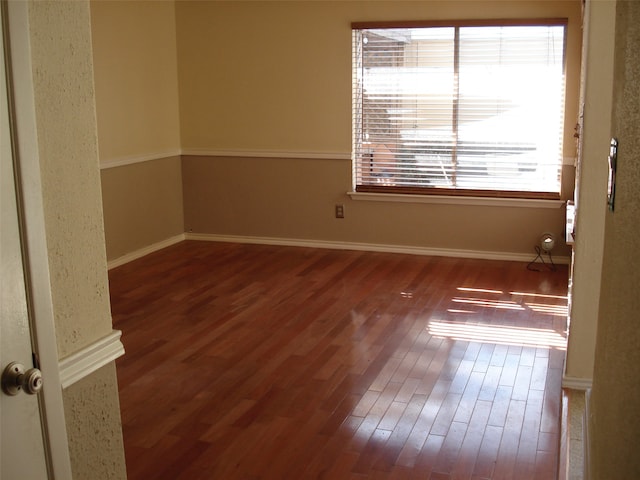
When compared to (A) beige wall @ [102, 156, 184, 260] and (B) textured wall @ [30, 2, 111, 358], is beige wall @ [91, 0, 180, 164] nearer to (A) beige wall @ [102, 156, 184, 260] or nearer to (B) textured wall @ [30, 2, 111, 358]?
(A) beige wall @ [102, 156, 184, 260]

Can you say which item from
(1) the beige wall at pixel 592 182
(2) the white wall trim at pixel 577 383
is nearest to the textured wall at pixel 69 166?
(1) the beige wall at pixel 592 182

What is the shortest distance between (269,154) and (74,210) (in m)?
4.99

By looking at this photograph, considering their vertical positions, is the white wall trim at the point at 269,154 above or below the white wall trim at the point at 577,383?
above

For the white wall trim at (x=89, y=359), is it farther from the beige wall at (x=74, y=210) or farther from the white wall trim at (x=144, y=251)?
the white wall trim at (x=144, y=251)

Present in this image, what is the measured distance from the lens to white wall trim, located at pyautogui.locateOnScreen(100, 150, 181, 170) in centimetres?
596

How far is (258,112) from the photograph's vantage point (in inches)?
264

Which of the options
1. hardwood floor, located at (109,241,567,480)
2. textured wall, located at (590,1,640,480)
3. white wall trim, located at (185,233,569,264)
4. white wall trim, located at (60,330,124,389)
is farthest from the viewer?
white wall trim, located at (185,233,569,264)

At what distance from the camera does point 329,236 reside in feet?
22.1

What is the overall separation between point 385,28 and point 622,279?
5.30 metres

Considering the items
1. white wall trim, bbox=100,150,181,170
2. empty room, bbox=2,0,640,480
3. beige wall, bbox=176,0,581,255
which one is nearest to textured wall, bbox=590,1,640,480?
Answer: empty room, bbox=2,0,640,480

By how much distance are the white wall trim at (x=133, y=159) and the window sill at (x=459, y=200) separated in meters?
1.71

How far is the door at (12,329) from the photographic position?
155 centimetres

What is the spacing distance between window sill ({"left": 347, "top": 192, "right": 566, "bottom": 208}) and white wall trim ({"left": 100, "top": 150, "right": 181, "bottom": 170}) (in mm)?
1712

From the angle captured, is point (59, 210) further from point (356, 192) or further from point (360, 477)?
point (356, 192)
